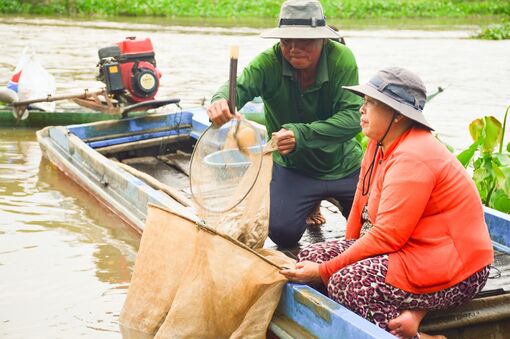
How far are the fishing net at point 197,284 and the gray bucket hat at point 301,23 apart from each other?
1.02 metres

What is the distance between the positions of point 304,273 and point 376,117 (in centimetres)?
69

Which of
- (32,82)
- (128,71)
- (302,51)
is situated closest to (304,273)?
(302,51)

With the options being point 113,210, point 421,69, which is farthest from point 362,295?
point 421,69

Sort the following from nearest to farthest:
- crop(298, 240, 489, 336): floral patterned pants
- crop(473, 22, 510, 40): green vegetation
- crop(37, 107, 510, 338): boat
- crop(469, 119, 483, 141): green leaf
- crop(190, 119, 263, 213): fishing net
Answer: crop(298, 240, 489, 336): floral patterned pants < crop(37, 107, 510, 338): boat < crop(190, 119, 263, 213): fishing net < crop(469, 119, 483, 141): green leaf < crop(473, 22, 510, 40): green vegetation

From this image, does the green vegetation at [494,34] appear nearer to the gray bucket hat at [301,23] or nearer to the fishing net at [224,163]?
the gray bucket hat at [301,23]

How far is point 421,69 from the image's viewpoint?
15289mm

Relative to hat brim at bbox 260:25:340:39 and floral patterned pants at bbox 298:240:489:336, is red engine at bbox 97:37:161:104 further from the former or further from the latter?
floral patterned pants at bbox 298:240:489:336

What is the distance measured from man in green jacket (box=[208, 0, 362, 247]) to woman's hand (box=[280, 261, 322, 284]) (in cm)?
70

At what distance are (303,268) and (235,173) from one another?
2.44 feet

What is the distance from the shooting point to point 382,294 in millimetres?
3041


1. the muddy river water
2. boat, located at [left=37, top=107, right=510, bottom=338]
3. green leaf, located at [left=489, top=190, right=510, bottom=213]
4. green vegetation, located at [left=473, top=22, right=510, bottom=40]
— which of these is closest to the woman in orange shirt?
boat, located at [left=37, top=107, right=510, bottom=338]

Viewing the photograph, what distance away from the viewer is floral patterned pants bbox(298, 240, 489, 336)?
3027mm

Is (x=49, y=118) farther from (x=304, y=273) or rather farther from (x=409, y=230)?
(x=409, y=230)

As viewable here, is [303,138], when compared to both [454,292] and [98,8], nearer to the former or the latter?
[454,292]
